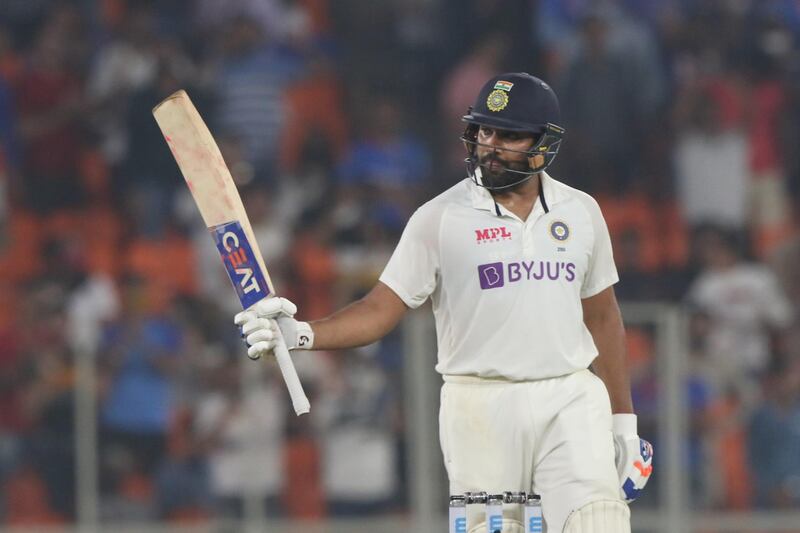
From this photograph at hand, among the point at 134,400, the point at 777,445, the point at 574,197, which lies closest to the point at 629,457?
the point at 574,197

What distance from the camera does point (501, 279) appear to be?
493 centimetres

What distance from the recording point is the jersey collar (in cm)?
501

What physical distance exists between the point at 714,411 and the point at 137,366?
124 inches

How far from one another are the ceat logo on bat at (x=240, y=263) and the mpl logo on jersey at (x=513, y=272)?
2.14ft

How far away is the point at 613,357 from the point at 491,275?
55 cm

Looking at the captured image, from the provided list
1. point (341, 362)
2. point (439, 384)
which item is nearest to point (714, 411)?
point (439, 384)

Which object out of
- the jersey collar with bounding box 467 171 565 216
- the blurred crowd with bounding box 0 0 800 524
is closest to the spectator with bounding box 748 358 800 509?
the blurred crowd with bounding box 0 0 800 524

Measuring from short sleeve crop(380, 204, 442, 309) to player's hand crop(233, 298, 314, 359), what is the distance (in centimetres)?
35

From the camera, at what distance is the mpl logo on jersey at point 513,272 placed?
4922 mm

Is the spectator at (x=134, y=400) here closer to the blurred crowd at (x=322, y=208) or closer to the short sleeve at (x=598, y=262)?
the blurred crowd at (x=322, y=208)

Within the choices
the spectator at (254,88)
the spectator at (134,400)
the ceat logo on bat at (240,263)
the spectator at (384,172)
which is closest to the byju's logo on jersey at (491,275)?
the ceat logo on bat at (240,263)

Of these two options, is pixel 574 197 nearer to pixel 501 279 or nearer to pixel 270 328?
pixel 501 279

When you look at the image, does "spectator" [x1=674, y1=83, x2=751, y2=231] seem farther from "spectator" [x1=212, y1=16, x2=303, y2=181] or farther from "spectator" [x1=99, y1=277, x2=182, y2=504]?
"spectator" [x1=99, y1=277, x2=182, y2=504]

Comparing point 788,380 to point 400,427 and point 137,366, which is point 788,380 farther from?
point 137,366
